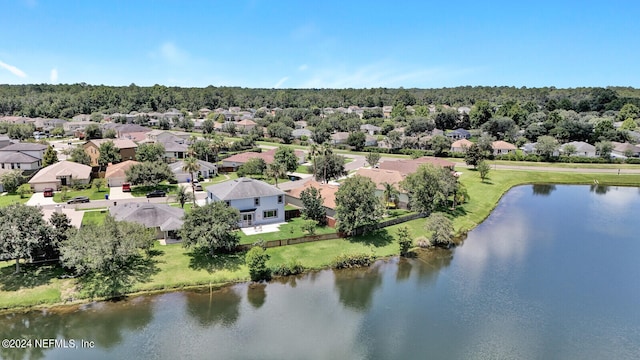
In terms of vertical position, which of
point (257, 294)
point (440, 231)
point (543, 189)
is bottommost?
point (257, 294)

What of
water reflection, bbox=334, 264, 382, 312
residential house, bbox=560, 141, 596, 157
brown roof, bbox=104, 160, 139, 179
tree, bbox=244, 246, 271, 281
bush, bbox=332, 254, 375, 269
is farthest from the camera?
residential house, bbox=560, 141, 596, 157

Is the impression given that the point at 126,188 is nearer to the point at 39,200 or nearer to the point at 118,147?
the point at 39,200

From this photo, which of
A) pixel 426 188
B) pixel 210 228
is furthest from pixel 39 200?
pixel 426 188

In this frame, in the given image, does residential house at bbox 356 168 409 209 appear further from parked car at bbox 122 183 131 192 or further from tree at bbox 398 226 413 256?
parked car at bbox 122 183 131 192

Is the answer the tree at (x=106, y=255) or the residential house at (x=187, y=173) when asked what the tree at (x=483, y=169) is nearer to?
the residential house at (x=187, y=173)

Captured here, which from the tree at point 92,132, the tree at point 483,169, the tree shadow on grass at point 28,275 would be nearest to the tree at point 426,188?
the tree at point 483,169

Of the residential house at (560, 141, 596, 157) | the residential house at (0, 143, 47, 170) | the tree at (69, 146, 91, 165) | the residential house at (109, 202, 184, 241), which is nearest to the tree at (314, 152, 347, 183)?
the residential house at (109, 202, 184, 241)
